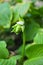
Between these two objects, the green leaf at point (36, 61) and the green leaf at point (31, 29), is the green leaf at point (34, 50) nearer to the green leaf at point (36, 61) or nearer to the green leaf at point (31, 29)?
the green leaf at point (36, 61)

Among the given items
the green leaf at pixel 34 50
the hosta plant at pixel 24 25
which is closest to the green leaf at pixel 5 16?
the hosta plant at pixel 24 25

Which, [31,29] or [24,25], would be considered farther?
[31,29]

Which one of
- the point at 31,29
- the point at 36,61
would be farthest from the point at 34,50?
the point at 31,29

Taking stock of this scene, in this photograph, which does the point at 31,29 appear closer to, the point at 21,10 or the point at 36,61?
the point at 21,10

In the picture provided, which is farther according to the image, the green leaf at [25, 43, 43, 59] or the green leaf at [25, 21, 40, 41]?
the green leaf at [25, 21, 40, 41]

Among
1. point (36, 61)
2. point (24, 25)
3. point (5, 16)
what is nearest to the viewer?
point (36, 61)

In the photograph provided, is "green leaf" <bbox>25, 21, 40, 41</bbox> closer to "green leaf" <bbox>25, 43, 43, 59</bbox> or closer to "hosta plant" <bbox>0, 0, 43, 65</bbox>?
"hosta plant" <bbox>0, 0, 43, 65</bbox>

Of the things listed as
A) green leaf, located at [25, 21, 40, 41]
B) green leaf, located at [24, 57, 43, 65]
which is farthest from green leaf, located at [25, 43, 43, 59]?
green leaf, located at [25, 21, 40, 41]

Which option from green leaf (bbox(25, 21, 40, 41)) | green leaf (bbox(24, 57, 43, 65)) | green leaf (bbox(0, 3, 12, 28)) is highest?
green leaf (bbox(0, 3, 12, 28))

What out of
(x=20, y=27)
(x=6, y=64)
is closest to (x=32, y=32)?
(x=20, y=27)

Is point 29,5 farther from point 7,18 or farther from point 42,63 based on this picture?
point 42,63
